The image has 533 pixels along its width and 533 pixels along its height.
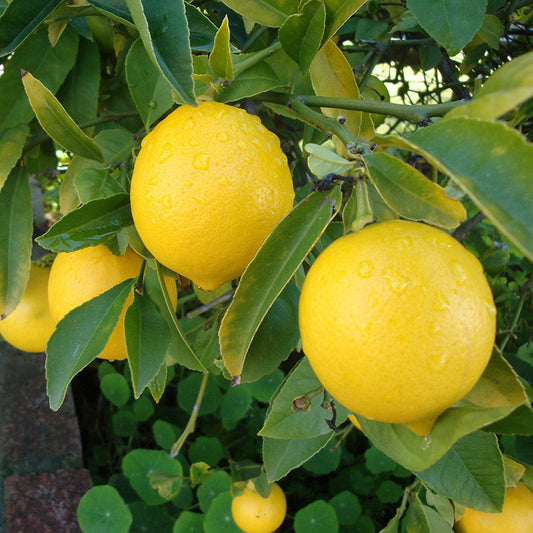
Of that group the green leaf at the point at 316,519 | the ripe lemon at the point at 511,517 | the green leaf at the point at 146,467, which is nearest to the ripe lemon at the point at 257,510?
the green leaf at the point at 316,519

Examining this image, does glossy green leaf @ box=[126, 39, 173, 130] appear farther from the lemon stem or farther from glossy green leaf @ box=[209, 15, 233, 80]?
the lemon stem

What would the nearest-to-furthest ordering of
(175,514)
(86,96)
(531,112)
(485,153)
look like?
(485,153)
(531,112)
(86,96)
(175,514)

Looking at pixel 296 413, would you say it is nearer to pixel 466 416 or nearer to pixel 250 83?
pixel 466 416

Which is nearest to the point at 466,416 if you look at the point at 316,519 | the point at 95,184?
the point at 95,184

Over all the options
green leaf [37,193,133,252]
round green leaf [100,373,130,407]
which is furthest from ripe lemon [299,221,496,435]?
round green leaf [100,373,130,407]

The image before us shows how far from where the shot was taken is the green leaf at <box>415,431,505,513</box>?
50cm

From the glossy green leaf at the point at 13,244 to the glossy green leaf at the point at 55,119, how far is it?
232mm

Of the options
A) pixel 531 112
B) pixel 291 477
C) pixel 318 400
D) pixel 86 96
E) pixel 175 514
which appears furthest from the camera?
pixel 291 477

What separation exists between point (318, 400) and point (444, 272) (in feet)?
0.87

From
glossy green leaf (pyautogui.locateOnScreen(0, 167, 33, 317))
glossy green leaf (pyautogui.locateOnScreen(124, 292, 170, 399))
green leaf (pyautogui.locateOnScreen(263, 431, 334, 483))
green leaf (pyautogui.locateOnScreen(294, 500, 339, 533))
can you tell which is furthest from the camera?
green leaf (pyautogui.locateOnScreen(294, 500, 339, 533))

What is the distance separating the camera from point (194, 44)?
62 cm

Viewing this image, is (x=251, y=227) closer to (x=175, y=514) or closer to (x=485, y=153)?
(x=485, y=153)

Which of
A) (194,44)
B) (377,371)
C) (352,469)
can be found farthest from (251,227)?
(352,469)

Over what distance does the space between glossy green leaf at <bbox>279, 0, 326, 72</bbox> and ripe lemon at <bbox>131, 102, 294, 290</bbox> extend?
0.29 feet
